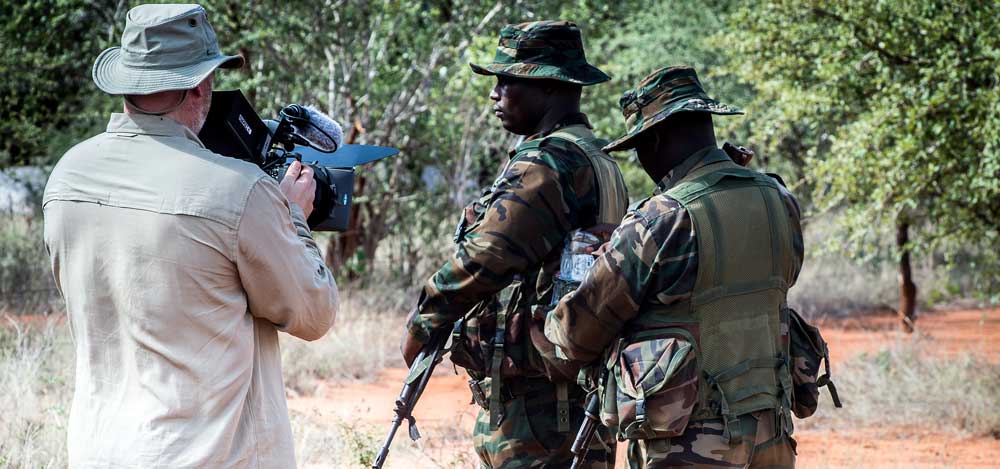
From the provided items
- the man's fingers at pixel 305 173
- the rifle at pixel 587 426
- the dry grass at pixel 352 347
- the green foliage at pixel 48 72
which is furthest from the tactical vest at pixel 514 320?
the green foliage at pixel 48 72

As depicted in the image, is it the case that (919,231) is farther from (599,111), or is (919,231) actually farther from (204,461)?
(204,461)

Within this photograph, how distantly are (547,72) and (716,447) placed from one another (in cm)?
142

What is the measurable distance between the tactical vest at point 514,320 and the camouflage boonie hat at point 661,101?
1.60ft

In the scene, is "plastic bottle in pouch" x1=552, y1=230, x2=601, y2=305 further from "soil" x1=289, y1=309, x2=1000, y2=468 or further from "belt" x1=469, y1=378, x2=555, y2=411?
"soil" x1=289, y1=309, x2=1000, y2=468

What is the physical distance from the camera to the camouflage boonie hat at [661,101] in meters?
3.02

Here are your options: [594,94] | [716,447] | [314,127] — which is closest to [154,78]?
[314,127]

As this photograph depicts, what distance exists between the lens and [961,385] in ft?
25.9

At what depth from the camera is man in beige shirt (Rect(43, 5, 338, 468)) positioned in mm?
2318

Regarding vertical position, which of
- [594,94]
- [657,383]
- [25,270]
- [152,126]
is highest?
[152,126]

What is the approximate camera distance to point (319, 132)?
9.55 feet

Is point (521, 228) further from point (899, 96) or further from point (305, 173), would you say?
point (899, 96)

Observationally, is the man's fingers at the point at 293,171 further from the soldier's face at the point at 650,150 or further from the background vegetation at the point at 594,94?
the background vegetation at the point at 594,94

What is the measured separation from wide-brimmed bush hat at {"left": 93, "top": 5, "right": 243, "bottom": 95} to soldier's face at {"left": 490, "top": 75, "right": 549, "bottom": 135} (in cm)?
143

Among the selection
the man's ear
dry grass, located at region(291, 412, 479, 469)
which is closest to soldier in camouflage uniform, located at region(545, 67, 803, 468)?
the man's ear
